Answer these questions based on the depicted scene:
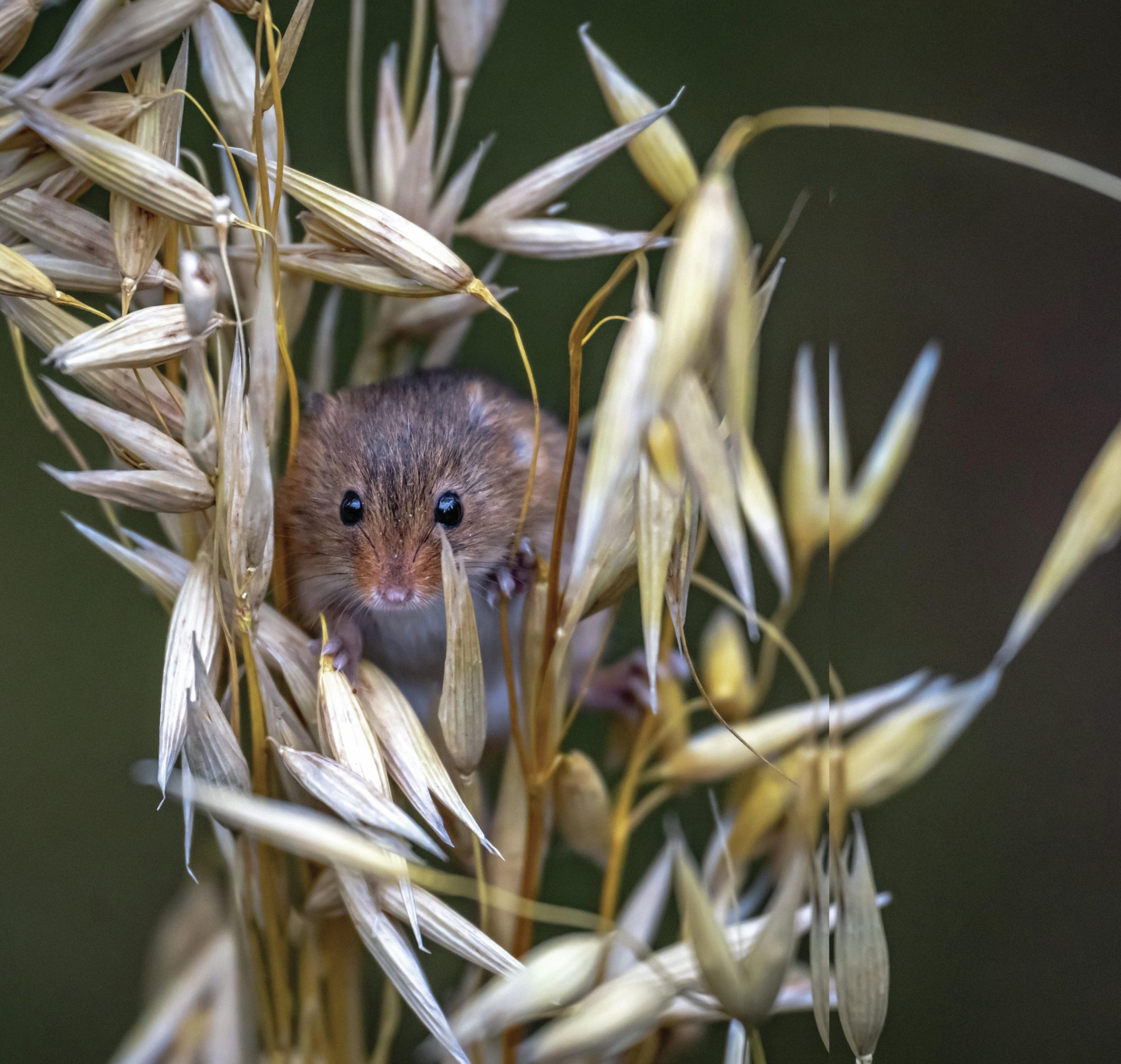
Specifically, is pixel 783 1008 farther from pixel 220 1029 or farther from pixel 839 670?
pixel 220 1029

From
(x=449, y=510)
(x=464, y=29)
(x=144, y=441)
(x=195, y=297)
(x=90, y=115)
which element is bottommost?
(x=449, y=510)

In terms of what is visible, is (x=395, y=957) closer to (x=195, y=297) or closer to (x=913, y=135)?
(x=195, y=297)

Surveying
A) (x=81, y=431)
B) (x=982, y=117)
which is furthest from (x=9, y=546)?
(x=982, y=117)

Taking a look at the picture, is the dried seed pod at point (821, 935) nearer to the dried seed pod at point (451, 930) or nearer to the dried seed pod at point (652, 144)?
the dried seed pod at point (451, 930)

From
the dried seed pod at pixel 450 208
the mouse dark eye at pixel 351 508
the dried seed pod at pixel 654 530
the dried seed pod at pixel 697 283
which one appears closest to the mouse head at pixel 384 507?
the mouse dark eye at pixel 351 508

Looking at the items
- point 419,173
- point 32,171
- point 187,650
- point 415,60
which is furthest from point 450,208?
point 187,650

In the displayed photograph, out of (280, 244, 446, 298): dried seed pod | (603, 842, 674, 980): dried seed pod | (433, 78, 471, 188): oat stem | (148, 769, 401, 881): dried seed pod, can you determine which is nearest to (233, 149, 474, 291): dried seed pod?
(280, 244, 446, 298): dried seed pod
